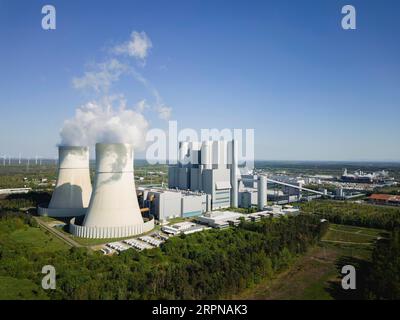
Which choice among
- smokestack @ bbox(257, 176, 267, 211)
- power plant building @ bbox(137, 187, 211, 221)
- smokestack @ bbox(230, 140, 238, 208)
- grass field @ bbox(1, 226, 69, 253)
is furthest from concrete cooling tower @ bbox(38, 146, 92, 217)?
smokestack @ bbox(257, 176, 267, 211)

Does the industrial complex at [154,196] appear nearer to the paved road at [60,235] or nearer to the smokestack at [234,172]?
the smokestack at [234,172]

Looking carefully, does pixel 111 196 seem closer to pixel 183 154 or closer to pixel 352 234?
pixel 183 154

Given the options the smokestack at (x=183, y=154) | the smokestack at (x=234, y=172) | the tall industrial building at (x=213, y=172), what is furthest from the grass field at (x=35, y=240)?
the smokestack at (x=234, y=172)

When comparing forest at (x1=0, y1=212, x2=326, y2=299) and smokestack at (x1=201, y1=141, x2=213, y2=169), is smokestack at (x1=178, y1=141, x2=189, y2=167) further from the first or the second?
forest at (x1=0, y1=212, x2=326, y2=299)

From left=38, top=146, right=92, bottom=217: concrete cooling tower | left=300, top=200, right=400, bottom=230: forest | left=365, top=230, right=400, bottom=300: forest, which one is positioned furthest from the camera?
left=38, top=146, right=92, bottom=217: concrete cooling tower

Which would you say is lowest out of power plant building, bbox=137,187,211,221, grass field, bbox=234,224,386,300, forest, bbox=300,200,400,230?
grass field, bbox=234,224,386,300

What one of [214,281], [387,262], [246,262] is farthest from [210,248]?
[387,262]
